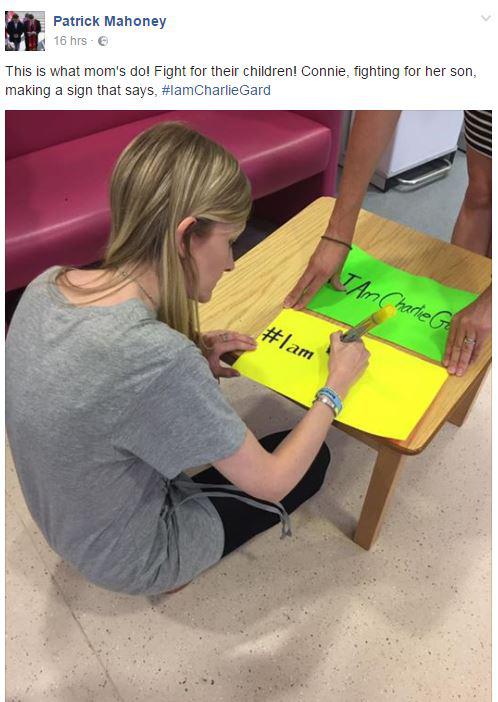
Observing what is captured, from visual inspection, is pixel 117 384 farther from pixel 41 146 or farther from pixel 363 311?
pixel 41 146

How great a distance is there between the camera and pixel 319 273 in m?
1.08

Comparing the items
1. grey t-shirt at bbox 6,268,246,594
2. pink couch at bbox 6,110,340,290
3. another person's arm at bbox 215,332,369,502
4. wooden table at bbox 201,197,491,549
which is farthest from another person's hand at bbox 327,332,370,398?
pink couch at bbox 6,110,340,290

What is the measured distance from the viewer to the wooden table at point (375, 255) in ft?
3.28

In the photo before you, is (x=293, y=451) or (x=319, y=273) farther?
(x=319, y=273)

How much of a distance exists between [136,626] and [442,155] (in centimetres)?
219

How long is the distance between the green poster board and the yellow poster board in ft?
0.13

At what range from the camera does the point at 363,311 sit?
3.44 ft

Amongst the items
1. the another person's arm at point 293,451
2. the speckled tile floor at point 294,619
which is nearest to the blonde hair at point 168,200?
the another person's arm at point 293,451

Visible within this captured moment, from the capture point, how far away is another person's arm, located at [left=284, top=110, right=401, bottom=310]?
3.55 ft
